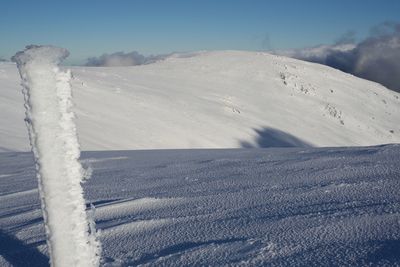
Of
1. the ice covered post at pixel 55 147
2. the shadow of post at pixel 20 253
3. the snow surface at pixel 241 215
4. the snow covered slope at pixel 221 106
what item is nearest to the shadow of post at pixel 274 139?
the snow covered slope at pixel 221 106

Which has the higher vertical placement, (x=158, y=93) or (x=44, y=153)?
(x=44, y=153)

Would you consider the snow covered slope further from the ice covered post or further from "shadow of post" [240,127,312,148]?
the ice covered post

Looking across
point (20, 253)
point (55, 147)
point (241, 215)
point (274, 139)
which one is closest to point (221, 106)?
point (274, 139)

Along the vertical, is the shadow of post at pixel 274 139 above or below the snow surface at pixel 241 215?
below

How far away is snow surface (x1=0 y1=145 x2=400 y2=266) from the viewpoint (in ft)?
5.77

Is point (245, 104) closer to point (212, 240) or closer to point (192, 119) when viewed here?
point (192, 119)

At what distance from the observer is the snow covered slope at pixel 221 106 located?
14.5 m

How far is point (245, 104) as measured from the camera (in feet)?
88.1

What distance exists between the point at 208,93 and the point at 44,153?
84.2 ft

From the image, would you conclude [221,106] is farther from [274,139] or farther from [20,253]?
[20,253]

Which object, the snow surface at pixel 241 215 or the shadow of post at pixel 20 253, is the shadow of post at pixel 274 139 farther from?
the shadow of post at pixel 20 253

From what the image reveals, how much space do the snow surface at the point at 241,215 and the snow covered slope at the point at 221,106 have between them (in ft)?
21.2

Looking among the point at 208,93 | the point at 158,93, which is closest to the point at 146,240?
the point at 158,93

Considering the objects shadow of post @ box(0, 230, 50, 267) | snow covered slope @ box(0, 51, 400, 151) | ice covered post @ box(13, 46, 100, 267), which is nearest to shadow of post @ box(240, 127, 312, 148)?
snow covered slope @ box(0, 51, 400, 151)
